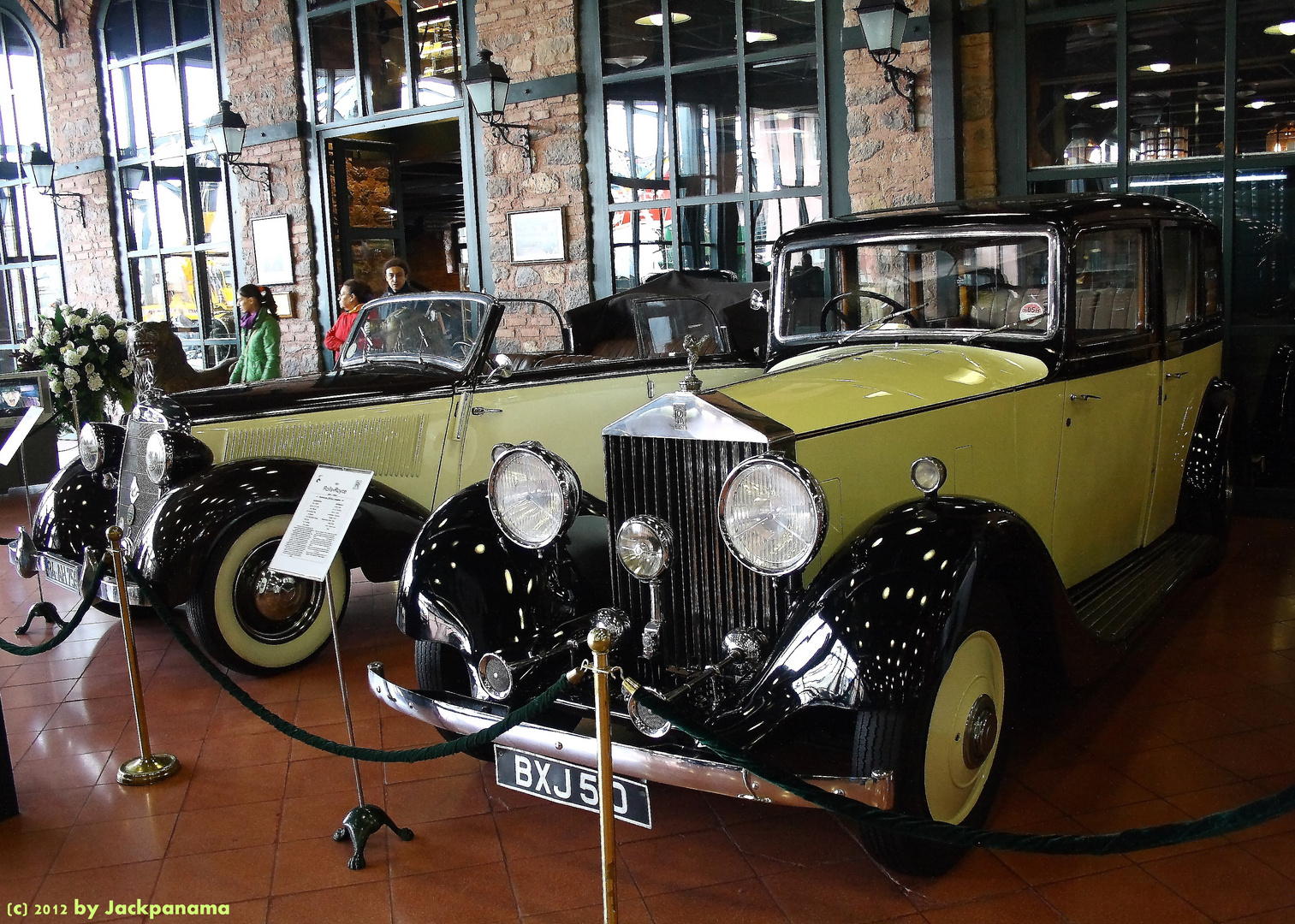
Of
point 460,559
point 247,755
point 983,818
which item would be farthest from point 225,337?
point 983,818

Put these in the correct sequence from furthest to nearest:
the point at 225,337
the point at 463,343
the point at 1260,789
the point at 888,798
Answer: the point at 225,337, the point at 463,343, the point at 1260,789, the point at 888,798

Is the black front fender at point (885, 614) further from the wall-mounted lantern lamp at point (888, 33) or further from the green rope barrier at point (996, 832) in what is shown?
the wall-mounted lantern lamp at point (888, 33)

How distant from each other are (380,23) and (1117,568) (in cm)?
764

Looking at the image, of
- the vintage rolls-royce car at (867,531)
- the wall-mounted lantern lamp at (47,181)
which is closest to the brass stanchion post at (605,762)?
the vintage rolls-royce car at (867,531)

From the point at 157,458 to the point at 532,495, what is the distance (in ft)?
7.02

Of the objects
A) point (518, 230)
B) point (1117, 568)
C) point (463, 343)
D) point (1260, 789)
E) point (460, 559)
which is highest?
point (518, 230)

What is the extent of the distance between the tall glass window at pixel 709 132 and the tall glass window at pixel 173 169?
15.3ft

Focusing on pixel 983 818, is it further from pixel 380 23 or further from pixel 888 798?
pixel 380 23

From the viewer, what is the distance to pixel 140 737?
3.15m

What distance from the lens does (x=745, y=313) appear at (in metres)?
5.54

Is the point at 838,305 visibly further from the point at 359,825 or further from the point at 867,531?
the point at 359,825

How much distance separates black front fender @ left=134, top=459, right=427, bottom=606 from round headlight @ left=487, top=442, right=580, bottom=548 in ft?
3.55

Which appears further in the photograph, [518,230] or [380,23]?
[380,23]

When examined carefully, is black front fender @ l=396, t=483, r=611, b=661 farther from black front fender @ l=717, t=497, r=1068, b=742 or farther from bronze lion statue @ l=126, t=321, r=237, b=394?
bronze lion statue @ l=126, t=321, r=237, b=394
